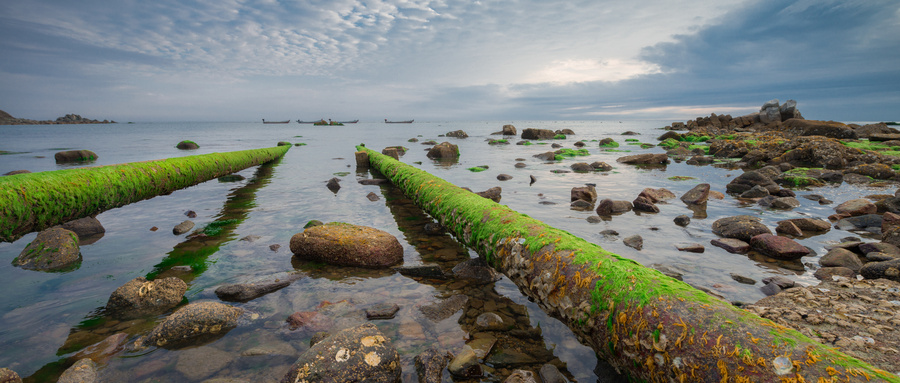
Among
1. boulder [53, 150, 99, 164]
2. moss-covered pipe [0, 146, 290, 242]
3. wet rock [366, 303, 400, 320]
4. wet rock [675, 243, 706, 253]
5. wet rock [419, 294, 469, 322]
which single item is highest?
moss-covered pipe [0, 146, 290, 242]

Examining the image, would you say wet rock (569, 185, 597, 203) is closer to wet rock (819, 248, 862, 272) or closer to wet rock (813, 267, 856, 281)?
wet rock (819, 248, 862, 272)

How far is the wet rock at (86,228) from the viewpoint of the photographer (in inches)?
307

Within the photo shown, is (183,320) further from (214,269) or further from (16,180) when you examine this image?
(16,180)

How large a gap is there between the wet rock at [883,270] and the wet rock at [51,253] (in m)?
12.9

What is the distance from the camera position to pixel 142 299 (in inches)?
187

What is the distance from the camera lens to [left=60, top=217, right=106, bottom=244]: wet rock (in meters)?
7.80

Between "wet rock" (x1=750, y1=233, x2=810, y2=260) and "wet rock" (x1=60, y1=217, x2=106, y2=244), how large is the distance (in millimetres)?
13898

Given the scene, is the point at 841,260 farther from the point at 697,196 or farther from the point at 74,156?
the point at 74,156

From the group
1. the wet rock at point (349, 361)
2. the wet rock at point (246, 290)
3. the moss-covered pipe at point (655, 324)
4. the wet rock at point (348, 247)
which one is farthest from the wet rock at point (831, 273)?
the wet rock at point (246, 290)

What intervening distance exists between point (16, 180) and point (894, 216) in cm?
1703

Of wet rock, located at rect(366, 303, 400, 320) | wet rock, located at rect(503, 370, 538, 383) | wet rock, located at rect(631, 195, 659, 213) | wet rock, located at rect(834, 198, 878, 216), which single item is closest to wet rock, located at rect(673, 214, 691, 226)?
wet rock, located at rect(631, 195, 659, 213)

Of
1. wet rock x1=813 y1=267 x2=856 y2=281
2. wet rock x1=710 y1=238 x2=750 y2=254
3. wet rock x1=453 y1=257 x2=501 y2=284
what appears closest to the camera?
wet rock x1=813 y1=267 x2=856 y2=281

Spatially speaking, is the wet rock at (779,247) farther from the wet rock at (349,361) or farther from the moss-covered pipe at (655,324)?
the wet rock at (349,361)

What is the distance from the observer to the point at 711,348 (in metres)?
2.42
